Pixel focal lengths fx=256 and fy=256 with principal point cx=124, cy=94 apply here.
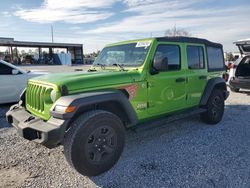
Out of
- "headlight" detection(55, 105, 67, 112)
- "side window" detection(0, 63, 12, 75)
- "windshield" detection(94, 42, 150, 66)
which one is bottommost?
"headlight" detection(55, 105, 67, 112)

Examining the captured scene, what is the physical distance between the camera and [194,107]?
5656 millimetres

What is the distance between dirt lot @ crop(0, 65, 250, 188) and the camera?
137 inches

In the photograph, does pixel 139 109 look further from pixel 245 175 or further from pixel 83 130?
pixel 245 175

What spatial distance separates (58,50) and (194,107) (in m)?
50.3

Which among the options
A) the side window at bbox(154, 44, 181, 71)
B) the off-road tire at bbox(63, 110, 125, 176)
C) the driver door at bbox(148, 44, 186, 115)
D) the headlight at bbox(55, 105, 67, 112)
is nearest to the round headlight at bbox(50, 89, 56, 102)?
the headlight at bbox(55, 105, 67, 112)

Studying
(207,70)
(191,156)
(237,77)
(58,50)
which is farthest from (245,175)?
(58,50)

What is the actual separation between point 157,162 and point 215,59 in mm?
3346

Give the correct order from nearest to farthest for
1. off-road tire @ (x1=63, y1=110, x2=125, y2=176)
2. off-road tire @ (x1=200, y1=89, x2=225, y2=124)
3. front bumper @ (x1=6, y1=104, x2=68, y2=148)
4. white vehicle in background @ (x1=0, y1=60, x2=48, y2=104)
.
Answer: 1. front bumper @ (x1=6, y1=104, x2=68, y2=148)
2. off-road tire @ (x1=63, y1=110, x2=125, y2=176)
3. off-road tire @ (x1=200, y1=89, x2=225, y2=124)
4. white vehicle in background @ (x1=0, y1=60, x2=48, y2=104)

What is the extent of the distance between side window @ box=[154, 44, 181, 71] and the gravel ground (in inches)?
49.1

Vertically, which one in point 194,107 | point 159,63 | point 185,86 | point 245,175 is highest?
point 159,63

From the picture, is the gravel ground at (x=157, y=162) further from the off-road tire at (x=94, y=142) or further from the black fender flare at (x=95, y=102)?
the black fender flare at (x=95, y=102)

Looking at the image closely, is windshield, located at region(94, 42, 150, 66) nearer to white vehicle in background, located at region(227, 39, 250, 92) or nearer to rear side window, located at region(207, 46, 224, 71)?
rear side window, located at region(207, 46, 224, 71)

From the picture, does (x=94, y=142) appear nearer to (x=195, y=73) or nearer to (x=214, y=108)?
(x=195, y=73)

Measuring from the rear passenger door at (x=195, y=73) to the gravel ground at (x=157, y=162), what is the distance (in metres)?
0.75
